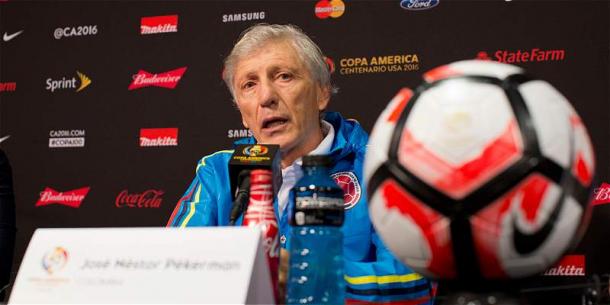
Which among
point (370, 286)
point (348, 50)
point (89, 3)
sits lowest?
point (370, 286)

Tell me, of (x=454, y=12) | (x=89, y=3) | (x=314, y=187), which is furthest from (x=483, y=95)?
(x=89, y=3)

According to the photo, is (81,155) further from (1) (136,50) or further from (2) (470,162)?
(2) (470,162)

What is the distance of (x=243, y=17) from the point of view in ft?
9.93

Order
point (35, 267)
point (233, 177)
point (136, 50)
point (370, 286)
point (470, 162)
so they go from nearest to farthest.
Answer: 1. point (470, 162)
2. point (35, 267)
3. point (233, 177)
4. point (370, 286)
5. point (136, 50)

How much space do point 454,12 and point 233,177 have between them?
187 centimetres

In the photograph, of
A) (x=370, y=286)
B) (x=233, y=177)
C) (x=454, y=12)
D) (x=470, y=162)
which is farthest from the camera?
(x=454, y=12)

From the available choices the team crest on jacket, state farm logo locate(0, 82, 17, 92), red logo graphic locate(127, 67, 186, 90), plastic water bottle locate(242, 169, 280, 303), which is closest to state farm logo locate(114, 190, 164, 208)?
red logo graphic locate(127, 67, 186, 90)

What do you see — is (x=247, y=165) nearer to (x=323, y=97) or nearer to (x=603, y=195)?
(x=323, y=97)

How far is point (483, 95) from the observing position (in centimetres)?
65

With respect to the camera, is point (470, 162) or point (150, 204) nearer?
point (470, 162)

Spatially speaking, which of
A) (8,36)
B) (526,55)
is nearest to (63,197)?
(8,36)

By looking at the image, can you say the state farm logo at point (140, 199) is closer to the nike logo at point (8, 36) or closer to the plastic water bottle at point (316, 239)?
the nike logo at point (8, 36)

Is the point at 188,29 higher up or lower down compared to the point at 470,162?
higher up

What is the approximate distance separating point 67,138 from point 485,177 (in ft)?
9.95
